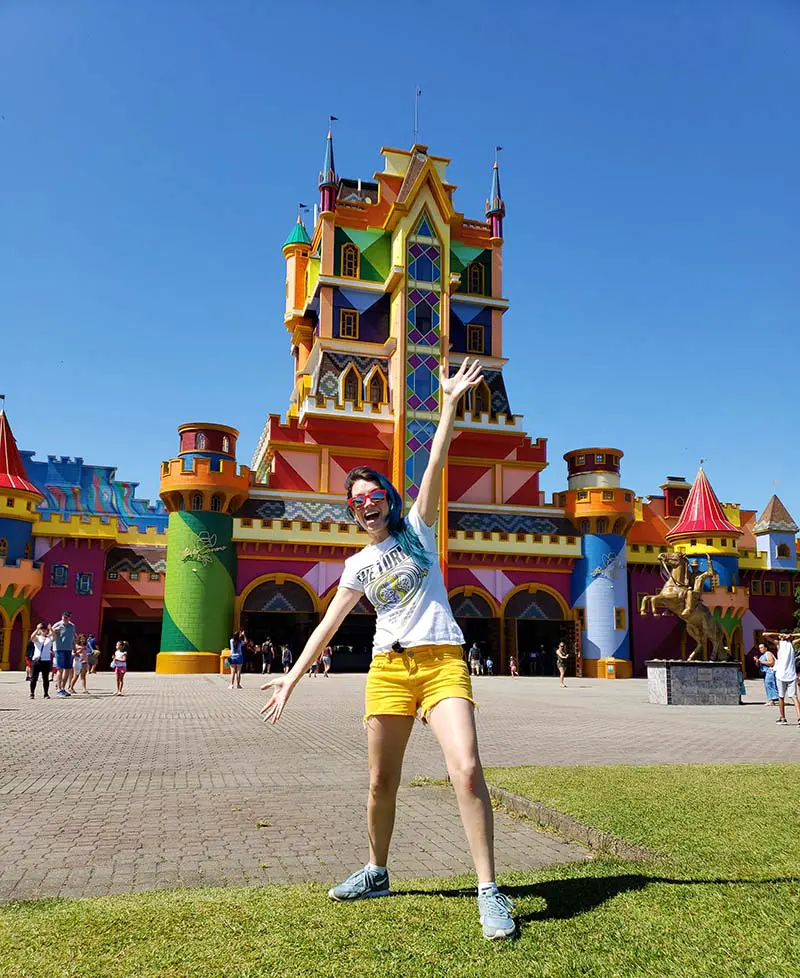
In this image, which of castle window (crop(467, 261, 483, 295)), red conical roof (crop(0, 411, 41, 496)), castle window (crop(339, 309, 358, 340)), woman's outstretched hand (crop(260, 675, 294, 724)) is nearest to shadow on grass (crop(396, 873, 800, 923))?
woman's outstretched hand (crop(260, 675, 294, 724))

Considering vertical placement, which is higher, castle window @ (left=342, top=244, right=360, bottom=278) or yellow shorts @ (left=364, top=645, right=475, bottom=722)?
castle window @ (left=342, top=244, right=360, bottom=278)

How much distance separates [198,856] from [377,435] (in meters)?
35.0

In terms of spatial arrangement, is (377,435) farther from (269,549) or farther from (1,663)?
(1,663)

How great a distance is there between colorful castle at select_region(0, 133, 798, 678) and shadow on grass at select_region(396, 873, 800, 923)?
3151 cm

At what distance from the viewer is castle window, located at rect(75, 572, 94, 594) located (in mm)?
37344

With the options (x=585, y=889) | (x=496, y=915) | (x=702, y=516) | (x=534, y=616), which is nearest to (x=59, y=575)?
(x=534, y=616)

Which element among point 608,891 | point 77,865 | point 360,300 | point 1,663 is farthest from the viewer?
point 360,300

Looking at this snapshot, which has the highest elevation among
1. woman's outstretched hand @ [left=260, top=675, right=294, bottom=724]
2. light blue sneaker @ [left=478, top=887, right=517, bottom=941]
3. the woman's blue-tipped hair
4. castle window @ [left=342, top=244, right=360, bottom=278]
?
castle window @ [left=342, top=244, right=360, bottom=278]

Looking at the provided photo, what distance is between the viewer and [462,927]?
365 cm

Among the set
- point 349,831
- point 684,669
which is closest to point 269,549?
point 684,669

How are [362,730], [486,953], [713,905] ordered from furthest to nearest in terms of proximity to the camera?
[362,730] → [713,905] → [486,953]

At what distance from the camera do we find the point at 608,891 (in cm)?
412

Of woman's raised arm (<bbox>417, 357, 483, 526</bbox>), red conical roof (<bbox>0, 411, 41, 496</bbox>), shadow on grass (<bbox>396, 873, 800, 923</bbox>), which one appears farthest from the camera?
red conical roof (<bbox>0, 411, 41, 496</bbox>)

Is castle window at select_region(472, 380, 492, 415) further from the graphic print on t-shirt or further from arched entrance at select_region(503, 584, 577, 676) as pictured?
the graphic print on t-shirt
